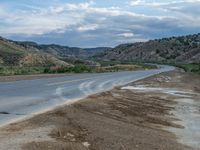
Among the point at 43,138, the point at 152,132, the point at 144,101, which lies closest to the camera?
the point at 43,138

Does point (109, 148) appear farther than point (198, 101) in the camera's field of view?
No

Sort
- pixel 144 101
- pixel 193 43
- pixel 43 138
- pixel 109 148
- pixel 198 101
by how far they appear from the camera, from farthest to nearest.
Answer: pixel 193 43, pixel 198 101, pixel 144 101, pixel 43 138, pixel 109 148

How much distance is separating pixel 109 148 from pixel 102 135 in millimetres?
1477

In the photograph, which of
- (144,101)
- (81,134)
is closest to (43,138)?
(81,134)

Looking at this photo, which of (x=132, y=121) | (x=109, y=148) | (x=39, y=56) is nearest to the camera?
(x=109, y=148)

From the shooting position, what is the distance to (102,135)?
11492 millimetres

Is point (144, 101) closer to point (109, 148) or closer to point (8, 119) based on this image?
point (8, 119)

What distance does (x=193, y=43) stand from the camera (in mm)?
189250

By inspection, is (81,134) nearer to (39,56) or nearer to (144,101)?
(144,101)

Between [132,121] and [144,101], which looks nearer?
[132,121]

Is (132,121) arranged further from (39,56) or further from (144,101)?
(39,56)

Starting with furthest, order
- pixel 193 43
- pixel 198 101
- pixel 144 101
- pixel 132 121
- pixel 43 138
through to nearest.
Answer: pixel 193 43, pixel 198 101, pixel 144 101, pixel 132 121, pixel 43 138

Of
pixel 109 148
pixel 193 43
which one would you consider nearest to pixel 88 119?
pixel 109 148

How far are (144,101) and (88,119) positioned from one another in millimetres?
8713
